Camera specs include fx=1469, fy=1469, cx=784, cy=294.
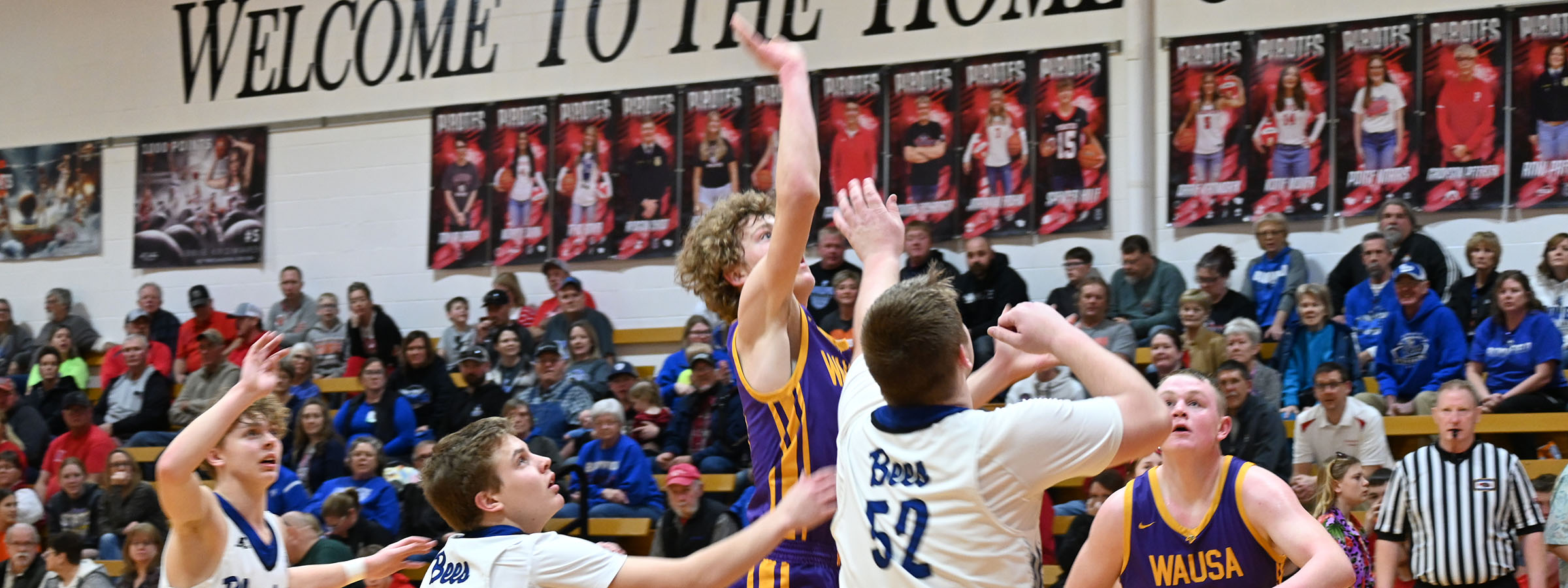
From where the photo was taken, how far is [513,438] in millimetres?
3668

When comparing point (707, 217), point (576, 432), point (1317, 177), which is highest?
point (1317, 177)

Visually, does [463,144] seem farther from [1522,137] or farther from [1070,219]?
[1522,137]

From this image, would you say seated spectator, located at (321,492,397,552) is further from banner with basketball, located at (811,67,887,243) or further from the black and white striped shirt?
the black and white striped shirt

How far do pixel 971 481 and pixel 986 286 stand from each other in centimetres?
889

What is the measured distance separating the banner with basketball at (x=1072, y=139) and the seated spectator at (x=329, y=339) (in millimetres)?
6718

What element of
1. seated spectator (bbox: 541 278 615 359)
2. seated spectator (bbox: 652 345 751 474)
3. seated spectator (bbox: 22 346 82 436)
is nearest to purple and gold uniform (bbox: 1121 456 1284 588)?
seated spectator (bbox: 652 345 751 474)

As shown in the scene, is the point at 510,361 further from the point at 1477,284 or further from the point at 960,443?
the point at 960,443

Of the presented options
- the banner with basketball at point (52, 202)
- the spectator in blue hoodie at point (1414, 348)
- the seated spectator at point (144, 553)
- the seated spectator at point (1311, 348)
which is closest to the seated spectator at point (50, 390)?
the banner with basketball at point (52, 202)

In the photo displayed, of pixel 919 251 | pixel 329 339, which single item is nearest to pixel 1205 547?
pixel 919 251

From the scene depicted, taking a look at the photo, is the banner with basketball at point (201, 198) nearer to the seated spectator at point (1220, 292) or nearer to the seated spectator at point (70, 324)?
the seated spectator at point (70, 324)

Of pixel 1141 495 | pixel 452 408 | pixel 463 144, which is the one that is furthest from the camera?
pixel 463 144

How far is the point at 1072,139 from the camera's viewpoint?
12.2 m

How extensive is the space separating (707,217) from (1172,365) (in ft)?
21.3

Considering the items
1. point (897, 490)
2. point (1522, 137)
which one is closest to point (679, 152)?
point (1522, 137)
